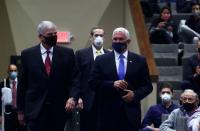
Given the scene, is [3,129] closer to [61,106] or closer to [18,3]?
[18,3]

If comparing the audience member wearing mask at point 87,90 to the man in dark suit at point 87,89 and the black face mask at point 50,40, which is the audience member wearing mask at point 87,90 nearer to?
the man in dark suit at point 87,89

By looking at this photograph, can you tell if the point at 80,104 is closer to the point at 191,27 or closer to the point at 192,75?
the point at 192,75

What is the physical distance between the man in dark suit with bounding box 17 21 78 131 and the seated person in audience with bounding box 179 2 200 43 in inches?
319

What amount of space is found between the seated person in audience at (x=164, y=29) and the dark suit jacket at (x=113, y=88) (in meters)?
7.49

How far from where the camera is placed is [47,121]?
12.1 m

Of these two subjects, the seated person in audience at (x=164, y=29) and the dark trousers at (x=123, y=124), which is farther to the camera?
the seated person in audience at (x=164, y=29)

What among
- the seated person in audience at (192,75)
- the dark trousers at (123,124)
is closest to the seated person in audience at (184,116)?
the dark trousers at (123,124)

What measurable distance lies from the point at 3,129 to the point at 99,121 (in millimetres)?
6081

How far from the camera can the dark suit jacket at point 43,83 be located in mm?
12125

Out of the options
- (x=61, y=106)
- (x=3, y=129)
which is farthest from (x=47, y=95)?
(x=3, y=129)

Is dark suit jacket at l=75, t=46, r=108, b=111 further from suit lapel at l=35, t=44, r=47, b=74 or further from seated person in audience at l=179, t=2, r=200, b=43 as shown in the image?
seated person in audience at l=179, t=2, r=200, b=43

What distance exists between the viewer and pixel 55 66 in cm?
1216

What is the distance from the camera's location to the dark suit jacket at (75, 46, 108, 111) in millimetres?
13898

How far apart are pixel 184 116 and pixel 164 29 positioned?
23.8 ft
